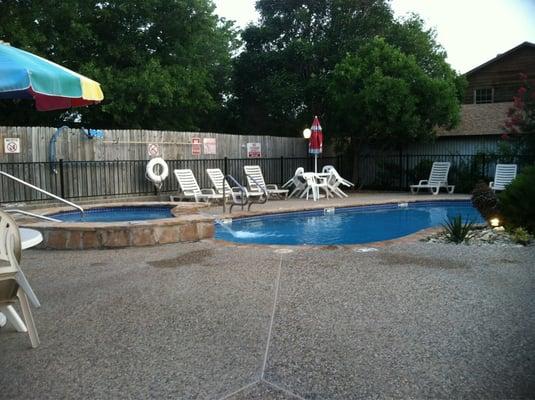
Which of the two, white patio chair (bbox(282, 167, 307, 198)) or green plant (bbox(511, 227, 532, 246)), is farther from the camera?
white patio chair (bbox(282, 167, 307, 198))

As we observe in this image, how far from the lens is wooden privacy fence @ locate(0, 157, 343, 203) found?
1144 cm


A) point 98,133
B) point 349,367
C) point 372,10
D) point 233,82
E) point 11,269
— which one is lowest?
point 349,367

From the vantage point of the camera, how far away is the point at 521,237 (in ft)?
20.9

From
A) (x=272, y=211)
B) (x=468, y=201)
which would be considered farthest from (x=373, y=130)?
(x=272, y=211)

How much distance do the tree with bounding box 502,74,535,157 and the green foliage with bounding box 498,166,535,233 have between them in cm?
813

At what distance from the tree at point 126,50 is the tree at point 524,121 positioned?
35.9 ft

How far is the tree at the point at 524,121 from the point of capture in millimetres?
14086

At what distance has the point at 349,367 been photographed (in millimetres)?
2654

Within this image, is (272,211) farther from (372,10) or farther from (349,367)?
(372,10)

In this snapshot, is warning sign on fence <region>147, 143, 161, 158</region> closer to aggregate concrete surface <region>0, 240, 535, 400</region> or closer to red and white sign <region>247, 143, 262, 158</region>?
red and white sign <region>247, 143, 262, 158</region>

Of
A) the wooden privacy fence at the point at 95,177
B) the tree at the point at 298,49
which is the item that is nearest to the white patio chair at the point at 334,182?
the wooden privacy fence at the point at 95,177

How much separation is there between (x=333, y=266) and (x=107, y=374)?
9.70 ft

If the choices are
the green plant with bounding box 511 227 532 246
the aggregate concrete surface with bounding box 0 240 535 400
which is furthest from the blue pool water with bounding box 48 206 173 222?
the green plant with bounding box 511 227 532 246

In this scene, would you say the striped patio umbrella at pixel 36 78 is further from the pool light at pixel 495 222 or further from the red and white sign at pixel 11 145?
the red and white sign at pixel 11 145
